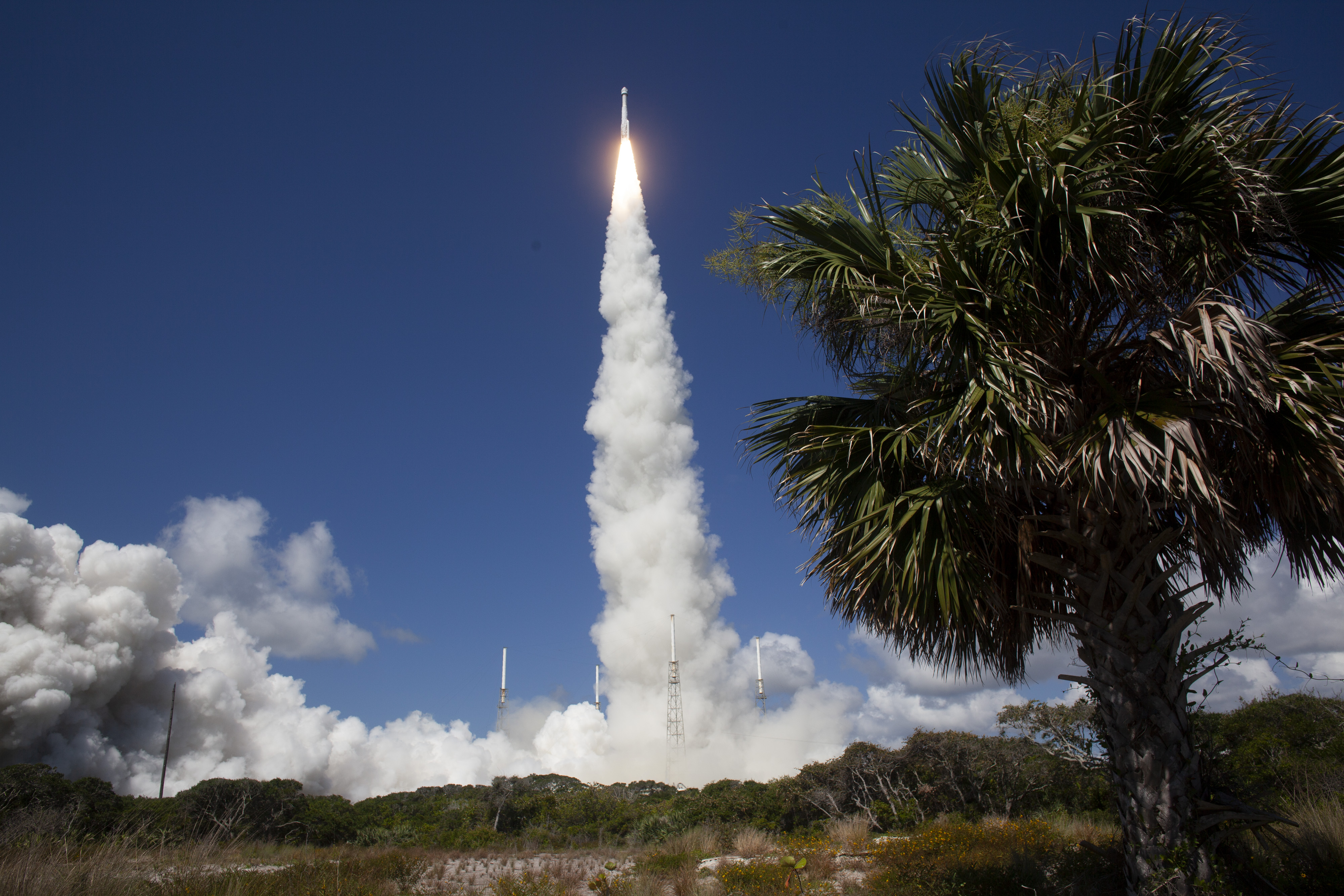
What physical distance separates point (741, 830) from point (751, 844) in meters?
3.82

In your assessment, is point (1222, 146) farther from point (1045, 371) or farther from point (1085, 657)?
point (1085, 657)

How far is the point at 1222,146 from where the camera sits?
5.39 meters

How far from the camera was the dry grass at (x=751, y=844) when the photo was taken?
1367 cm

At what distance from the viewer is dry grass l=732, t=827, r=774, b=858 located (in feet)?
44.9

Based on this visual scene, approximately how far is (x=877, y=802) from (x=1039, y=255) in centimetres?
2102

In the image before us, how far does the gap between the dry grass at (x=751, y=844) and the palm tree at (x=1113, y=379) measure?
8.94 metres

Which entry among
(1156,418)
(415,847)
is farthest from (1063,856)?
(415,847)

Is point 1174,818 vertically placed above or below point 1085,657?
below

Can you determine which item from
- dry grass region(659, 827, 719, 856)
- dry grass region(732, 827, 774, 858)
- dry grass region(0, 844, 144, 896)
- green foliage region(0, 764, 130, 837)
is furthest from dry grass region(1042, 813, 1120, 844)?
green foliage region(0, 764, 130, 837)

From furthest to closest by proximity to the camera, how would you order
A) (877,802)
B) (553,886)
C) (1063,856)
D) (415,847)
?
1. (877,802)
2. (415,847)
3. (553,886)
4. (1063,856)

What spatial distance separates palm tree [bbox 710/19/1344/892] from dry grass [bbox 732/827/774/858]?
894cm

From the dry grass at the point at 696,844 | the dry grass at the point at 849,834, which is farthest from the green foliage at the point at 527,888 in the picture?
the dry grass at the point at 849,834

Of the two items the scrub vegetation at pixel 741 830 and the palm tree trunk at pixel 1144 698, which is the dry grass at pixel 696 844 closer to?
the scrub vegetation at pixel 741 830

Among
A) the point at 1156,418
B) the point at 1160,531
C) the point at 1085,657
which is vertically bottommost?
the point at 1085,657
